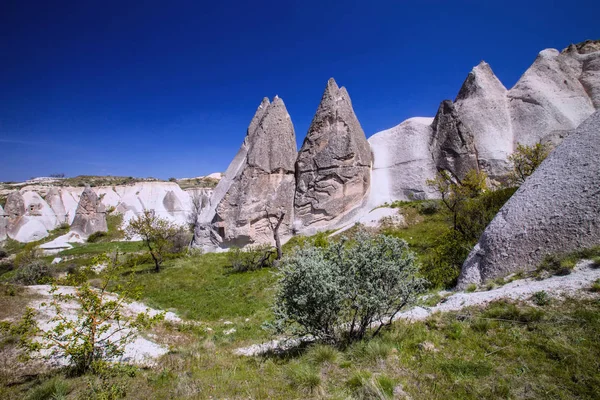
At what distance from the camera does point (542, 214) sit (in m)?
7.41

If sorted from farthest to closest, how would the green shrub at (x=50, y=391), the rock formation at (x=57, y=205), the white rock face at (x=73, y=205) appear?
the rock formation at (x=57, y=205) → the white rock face at (x=73, y=205) → the green shrub at (x=50, y=391)

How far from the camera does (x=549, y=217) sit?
7227mm

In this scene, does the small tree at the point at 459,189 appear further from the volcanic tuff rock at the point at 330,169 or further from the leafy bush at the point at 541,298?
the leafy bush at the point at 541,298

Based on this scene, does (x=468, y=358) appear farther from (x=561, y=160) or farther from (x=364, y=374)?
Result: (x=561, y=160)

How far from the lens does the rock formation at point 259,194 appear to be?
21.3 m

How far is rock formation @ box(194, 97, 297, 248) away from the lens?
2133 cm

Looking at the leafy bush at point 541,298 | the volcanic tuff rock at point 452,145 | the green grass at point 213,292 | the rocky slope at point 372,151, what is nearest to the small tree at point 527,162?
the rocky slope at point 372,151

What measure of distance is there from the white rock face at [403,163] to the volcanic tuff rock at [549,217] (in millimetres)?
12422

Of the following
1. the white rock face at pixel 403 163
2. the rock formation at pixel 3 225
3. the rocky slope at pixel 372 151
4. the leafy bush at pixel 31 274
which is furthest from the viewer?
the rock formation at pixel 3 225

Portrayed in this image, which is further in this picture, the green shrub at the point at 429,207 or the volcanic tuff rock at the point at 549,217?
the green shrub at the point at 429,207

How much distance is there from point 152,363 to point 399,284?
5.17 metres

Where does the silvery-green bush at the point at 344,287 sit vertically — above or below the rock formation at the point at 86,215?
below

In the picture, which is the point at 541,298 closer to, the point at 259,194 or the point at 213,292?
the point at 213,292

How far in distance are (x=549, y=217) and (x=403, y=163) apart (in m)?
16.0
